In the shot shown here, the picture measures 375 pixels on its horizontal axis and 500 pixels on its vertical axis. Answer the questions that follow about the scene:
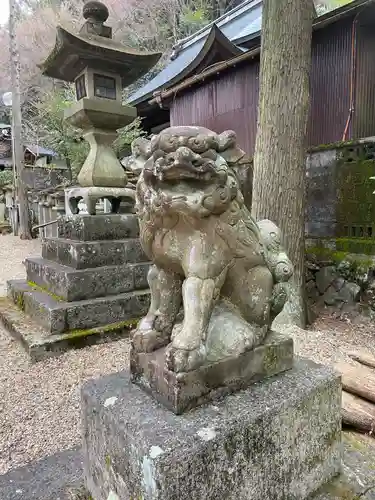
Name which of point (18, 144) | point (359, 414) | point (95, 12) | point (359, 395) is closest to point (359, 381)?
point (359, 395)

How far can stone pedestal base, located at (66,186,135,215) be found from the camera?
13.3 feet

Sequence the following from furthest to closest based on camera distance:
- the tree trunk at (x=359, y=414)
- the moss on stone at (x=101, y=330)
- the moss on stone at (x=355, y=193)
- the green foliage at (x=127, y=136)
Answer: the green foliage at (x=127, y=136), the moss on stone at (x=355, y=193), the moss on stone at (x=101, y=330), the tree trunk at (x=359, y=414)

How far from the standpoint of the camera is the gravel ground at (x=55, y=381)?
2203mm

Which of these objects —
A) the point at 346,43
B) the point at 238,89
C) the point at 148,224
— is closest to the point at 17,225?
the point at 238,89

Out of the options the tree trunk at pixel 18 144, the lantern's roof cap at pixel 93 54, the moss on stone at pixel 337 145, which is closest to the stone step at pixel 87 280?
the lantern's roof cap at pixel 93 54

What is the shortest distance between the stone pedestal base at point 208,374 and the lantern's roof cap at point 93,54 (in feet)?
11.6

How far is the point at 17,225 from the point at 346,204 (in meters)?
11.7

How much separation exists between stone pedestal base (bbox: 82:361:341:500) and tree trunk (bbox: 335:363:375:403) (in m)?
0.73

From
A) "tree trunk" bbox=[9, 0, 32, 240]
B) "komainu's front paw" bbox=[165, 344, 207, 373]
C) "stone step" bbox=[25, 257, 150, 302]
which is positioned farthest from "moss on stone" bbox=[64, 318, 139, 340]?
"tree trunk" bbox=[9, 0, 32, 240]

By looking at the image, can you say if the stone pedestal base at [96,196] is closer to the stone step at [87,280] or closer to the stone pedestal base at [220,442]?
the stone step at [87,280]

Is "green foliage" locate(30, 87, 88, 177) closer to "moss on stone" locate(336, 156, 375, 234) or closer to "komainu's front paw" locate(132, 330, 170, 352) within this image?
Answer: "moss on stone" locate(336, 156, 375, 234)

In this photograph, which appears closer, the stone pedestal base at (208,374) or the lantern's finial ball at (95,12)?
the stone pedestal base at (208,374)

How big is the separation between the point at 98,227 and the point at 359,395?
9.27ft

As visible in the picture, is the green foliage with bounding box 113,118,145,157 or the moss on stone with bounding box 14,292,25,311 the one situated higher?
the green foliage with bounding box 113,118,145,157
